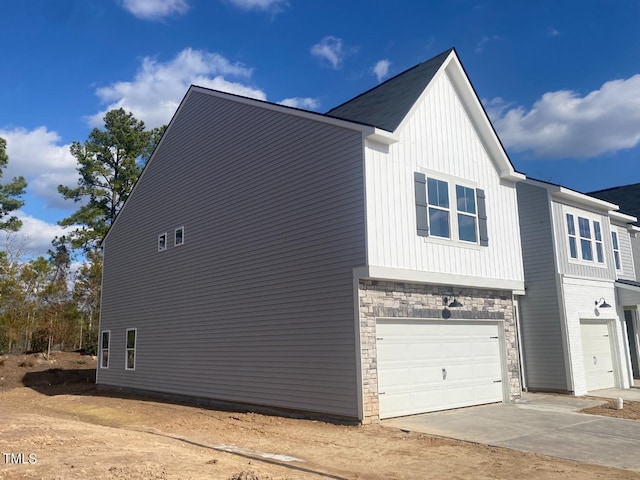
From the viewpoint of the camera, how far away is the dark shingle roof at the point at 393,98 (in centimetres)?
1223

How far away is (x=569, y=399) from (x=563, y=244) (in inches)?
203

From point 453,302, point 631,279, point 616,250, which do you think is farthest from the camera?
point 631,279

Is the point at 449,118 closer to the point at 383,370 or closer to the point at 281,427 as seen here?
the point at 383,370

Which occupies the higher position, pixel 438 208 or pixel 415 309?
pixel 438 208

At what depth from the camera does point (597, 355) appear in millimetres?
17578

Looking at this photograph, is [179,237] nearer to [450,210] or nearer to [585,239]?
[450,210]

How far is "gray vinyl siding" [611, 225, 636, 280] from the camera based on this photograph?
69.9 feet

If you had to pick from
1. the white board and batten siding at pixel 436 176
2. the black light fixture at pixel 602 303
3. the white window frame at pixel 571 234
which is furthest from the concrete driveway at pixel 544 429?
the white window frame at pixel 571 234

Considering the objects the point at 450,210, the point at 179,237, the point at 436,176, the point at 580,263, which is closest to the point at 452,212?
the point at 450,210

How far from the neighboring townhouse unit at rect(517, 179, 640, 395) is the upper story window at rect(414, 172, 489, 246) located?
14.2 feet

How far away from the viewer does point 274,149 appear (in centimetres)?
1343

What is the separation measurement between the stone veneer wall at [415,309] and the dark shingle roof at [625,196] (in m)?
14.1

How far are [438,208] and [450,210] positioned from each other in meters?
0.46

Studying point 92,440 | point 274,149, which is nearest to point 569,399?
point 274,149
